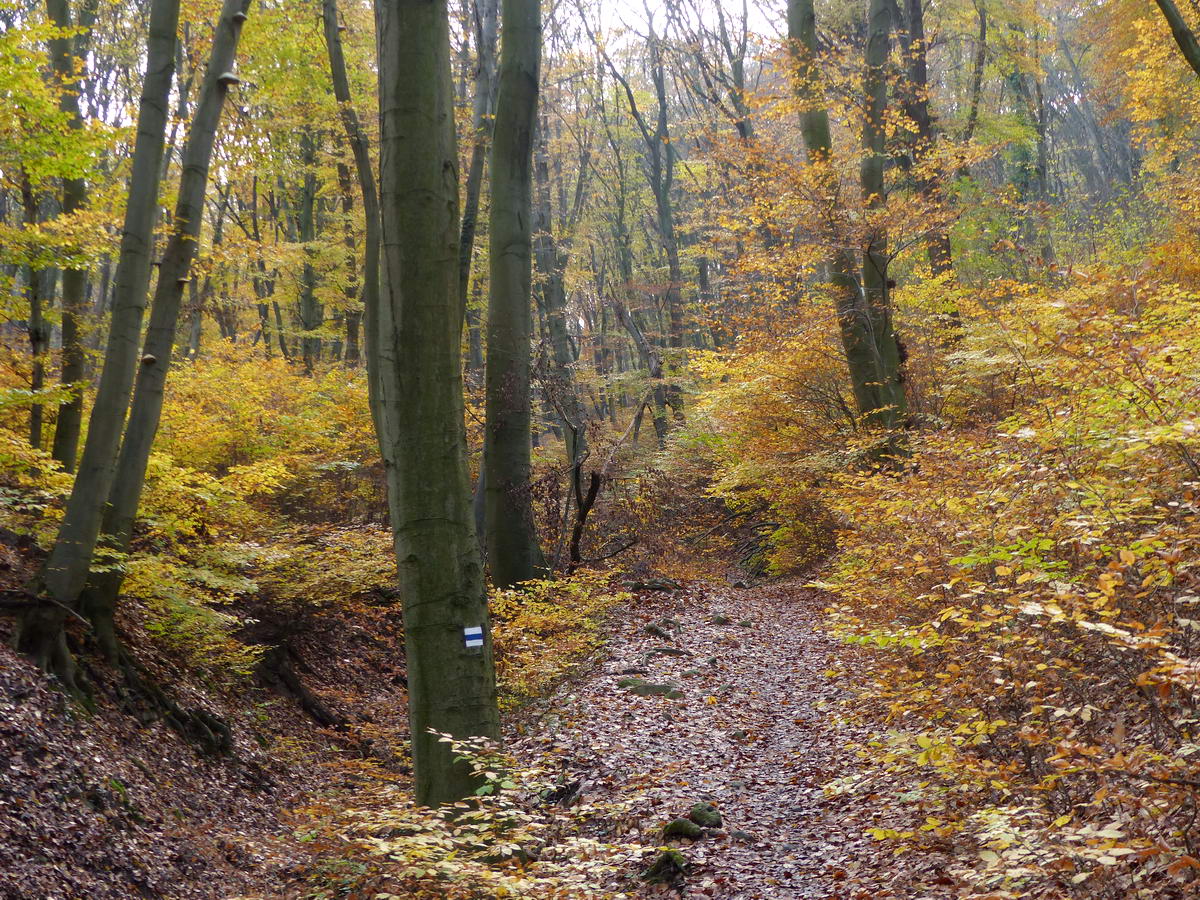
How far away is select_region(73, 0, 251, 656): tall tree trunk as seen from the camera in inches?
303

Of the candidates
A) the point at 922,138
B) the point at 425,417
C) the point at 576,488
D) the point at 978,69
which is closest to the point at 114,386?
the point at 425,417

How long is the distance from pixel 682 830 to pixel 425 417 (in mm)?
3288

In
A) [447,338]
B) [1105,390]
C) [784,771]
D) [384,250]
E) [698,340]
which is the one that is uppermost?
[698,340]

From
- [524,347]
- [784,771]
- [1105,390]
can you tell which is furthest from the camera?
[524,347]

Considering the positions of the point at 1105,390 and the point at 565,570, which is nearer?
the point at 1105,390

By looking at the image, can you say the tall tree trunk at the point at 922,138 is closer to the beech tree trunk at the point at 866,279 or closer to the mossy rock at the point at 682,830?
the beech tree trunk at the point at 866,279

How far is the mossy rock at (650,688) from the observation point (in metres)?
9.02

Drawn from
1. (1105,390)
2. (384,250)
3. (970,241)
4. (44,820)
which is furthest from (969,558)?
(970,241)

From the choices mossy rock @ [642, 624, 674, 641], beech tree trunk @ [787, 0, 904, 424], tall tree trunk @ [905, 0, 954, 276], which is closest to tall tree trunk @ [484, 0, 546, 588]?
mossy rock @ [642, 624, 674, 641]

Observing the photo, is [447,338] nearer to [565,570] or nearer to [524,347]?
[524,347]

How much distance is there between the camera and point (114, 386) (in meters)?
7.48

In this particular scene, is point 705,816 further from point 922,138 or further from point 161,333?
point 922,138

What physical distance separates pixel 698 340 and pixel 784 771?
1160 inches

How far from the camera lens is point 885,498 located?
27.8ft
